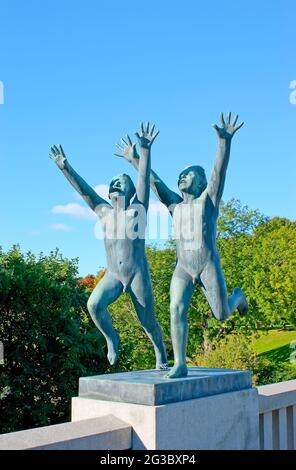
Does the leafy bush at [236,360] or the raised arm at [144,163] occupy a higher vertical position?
the raised arm at [144,163]

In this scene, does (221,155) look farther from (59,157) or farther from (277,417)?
(277,417)

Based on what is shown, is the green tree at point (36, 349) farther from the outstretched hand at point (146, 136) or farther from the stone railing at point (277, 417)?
the outstretched hand at point (146, 136)

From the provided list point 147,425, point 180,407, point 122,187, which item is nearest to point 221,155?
point 122,187

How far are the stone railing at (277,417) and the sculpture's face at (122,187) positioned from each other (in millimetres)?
2503

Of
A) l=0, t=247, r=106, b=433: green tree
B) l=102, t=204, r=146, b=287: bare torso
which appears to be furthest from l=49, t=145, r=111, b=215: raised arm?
l=0, t=247, r=106, b=433: green tree

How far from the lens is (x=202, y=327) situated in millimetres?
31188

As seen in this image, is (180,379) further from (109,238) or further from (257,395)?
(109,238)

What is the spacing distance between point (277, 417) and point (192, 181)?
107 inches

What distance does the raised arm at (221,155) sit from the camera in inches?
194

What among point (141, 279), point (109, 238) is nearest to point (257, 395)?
point (141, 279)

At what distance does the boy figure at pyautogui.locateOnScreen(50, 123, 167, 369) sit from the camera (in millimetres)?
5027

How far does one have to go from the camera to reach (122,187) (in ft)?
17.2

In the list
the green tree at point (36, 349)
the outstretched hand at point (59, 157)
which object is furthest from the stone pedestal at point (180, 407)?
the green tree at point (36, 349)
